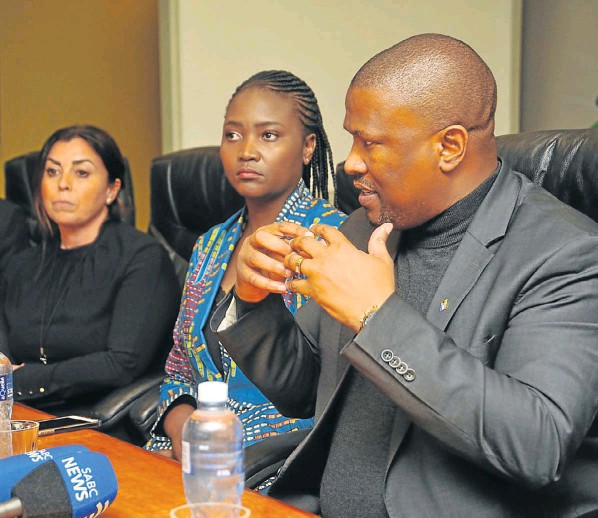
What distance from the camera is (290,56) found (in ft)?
13.6

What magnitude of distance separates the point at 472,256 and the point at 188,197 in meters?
1.67

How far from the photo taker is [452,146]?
1.57 m

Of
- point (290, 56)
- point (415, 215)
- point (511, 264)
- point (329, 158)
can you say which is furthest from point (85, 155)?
point (511, 264)

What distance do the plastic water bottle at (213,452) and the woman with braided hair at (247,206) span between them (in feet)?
3.47

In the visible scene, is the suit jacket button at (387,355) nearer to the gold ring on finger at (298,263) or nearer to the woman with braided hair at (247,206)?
the gold ring on finger at (298,263)

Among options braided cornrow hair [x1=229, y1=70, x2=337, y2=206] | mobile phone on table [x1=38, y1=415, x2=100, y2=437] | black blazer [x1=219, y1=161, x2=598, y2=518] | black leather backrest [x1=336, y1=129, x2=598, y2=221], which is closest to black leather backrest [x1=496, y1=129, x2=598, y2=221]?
black leather backrest [x1=336, y1=129, x2=598, y2=221]

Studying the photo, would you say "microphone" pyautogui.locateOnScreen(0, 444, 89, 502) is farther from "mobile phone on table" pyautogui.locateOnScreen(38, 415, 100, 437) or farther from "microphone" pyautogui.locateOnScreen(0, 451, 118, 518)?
"mobile phone on table" pyautogui.locateOnScreen(38, 415, 100, 437)

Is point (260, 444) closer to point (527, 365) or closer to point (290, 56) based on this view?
point (527, 365)

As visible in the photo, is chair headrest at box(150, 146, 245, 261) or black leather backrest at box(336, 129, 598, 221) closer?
black leather backrest at box(336, 129, 598, 221)

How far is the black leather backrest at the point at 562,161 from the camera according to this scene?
1.78 meters

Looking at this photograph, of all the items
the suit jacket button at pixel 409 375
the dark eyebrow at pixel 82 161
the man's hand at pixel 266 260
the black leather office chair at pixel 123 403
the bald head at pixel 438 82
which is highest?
the bald head at pixel 438 82

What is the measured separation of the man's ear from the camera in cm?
156

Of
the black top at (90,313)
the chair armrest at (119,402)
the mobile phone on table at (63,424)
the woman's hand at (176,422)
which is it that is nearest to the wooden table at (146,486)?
the mobile phone on table at (63,424)

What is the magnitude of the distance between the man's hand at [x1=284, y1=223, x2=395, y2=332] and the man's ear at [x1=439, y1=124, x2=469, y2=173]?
0.82 ft
